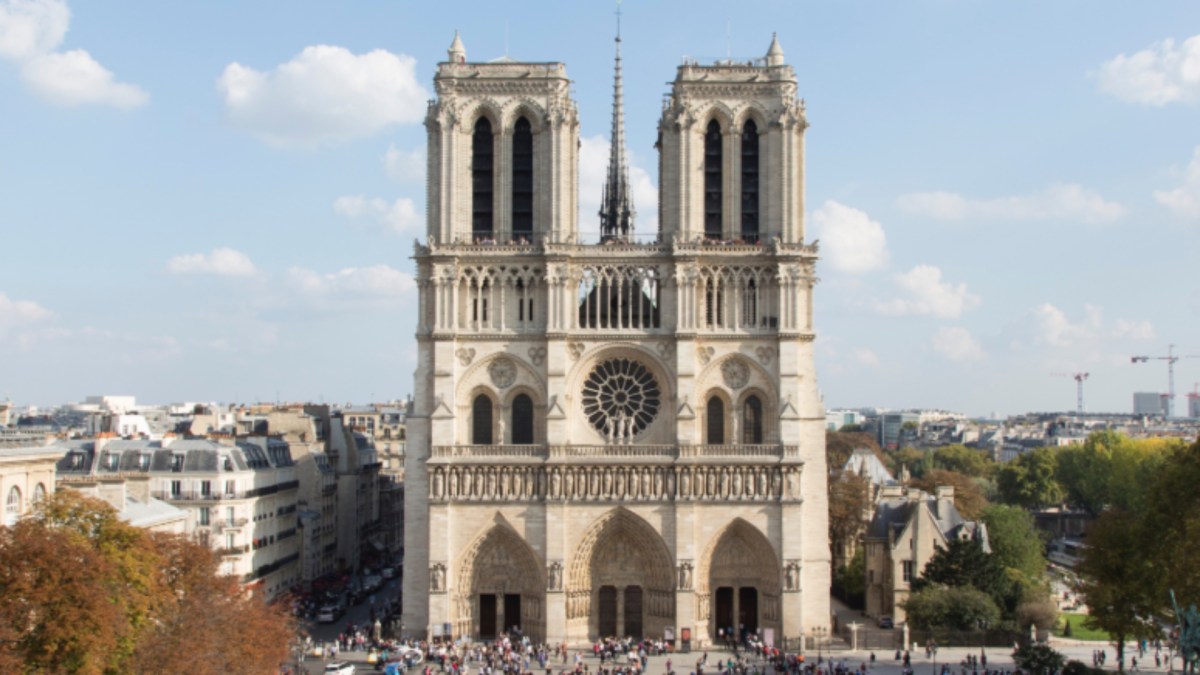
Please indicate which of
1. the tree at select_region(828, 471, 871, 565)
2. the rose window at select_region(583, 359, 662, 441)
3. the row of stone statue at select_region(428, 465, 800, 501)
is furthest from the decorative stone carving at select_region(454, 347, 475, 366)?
the tree at select_region(828, 471, 871, 565)

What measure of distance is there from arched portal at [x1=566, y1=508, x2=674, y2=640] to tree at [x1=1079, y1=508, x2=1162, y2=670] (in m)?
18.0

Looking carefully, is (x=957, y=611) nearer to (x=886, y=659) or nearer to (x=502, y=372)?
(x=886, y=659)

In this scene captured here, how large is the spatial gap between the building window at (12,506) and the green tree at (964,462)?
335ft

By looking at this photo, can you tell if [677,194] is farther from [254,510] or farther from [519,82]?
[254,510]

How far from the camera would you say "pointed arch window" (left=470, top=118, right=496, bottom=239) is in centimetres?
6300

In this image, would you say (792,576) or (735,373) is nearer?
(792,576)

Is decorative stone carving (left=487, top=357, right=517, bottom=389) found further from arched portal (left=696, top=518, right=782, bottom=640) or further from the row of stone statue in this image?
arched portal (left=696, top=518, right=782, bottom=640)

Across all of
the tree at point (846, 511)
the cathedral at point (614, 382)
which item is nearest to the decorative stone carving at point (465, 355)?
the cathedral at point (614, 382)

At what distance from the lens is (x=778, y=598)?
197 ft

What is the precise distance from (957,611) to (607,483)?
625 inches

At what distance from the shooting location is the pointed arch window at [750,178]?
63.2m

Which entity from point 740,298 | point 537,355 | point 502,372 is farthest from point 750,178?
point 502,372

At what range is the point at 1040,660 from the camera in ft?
158

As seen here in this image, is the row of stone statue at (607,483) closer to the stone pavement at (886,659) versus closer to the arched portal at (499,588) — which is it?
the arched portal at (499,588)
